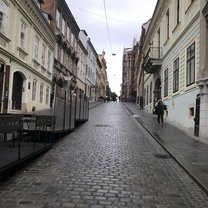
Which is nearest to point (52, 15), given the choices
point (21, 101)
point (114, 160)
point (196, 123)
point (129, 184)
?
point (21, 101)

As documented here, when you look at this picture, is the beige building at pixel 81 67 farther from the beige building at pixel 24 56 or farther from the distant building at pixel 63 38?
the beige building at pixel 24 56

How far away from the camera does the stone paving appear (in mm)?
5766

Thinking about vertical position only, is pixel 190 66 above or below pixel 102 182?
above

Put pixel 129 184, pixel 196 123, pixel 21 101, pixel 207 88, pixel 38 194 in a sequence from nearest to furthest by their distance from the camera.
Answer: pixel 38 194 < pixel 129 184 < pixel 207 88 < pixel 196 123 < pixel 21 101

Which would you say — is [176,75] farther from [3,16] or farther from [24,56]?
[3,16]

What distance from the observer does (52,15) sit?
3234 cm

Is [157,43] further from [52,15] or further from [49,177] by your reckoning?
[49,177]

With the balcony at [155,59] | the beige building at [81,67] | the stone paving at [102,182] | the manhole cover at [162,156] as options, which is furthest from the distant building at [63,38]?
the stone paving at [102,182]

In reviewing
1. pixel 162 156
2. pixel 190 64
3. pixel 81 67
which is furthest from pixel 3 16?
pixel 81 67

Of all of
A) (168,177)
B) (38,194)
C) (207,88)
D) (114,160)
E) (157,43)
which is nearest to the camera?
(38,194)

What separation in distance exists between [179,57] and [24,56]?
32.4 ft

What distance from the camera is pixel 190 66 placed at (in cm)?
1827

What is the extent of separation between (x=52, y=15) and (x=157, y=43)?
9997mm

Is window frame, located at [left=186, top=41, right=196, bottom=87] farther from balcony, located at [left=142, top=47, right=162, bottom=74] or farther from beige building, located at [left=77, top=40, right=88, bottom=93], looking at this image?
beige building, located at [left=77, top=40, right=88, bottom=93]
